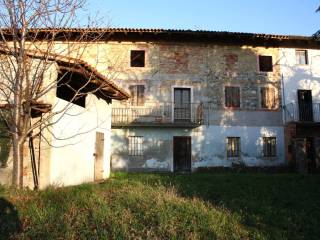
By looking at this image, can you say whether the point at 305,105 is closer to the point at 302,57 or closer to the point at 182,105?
the point at 302,57

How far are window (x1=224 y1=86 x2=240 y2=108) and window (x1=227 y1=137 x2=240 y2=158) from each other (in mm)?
1994

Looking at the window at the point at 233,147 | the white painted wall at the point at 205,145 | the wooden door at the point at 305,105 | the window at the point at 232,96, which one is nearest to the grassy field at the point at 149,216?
the white painted wall at the point at 205,145

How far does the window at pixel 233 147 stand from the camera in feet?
65.0

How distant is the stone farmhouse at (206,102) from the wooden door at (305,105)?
60mm

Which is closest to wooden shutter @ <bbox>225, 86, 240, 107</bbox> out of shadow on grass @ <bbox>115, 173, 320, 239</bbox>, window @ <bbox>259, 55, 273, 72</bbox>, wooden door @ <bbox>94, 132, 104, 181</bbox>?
window @ <bbox>259, 55, 273, 72</bbox>

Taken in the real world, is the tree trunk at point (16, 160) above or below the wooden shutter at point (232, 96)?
below

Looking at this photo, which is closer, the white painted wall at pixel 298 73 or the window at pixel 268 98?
the window at pixel 268 98

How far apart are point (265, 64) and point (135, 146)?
9357mm

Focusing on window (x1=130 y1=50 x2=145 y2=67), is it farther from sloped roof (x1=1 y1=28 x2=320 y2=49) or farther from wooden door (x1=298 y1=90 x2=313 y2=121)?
wooden door (x1=298 y1=90 x2=313 y2=121)

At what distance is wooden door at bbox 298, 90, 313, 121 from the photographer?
20547 mm

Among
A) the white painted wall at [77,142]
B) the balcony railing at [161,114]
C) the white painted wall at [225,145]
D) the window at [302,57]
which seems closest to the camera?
the white painted wall at [77,142]

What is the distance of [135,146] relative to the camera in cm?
1927

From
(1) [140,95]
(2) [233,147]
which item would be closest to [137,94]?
(1) [140,95]

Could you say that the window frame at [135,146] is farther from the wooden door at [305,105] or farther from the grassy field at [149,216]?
the grassy field at [149,216]
